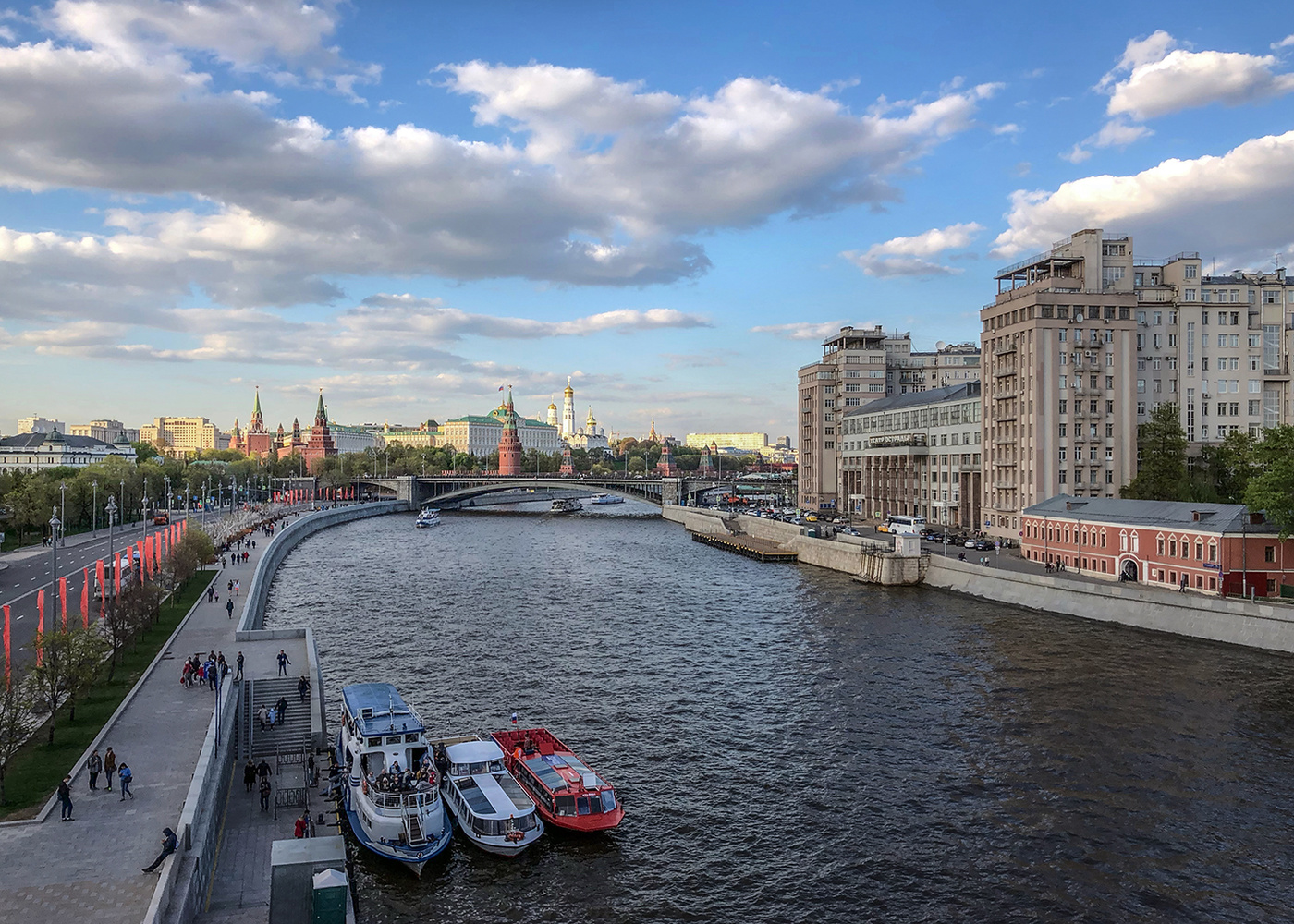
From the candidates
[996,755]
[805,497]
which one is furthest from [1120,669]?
[805,497]

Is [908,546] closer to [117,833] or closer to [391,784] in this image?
[391,784]

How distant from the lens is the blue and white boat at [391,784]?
80.6ft

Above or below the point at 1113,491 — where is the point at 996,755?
below

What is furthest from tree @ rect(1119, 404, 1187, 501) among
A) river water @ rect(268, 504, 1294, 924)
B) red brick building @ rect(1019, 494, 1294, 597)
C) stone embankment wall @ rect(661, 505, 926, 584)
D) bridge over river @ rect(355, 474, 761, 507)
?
bridge over river @ rect(355, 474, 761, 507)

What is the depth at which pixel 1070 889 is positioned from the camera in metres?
23.3

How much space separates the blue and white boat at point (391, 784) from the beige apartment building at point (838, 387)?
10063 centimetres

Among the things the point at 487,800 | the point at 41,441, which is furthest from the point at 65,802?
the point at 41,441

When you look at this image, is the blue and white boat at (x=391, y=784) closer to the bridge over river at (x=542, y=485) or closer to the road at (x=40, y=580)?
the road at (x=40, y=580)

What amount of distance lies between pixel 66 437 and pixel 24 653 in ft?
491

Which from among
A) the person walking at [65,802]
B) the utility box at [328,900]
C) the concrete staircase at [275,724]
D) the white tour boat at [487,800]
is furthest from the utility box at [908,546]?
the person walking at [65,802]

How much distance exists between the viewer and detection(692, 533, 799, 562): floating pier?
90.3m

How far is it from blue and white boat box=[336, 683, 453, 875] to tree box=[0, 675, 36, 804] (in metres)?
8.82

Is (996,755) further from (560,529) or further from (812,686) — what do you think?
(560,529)

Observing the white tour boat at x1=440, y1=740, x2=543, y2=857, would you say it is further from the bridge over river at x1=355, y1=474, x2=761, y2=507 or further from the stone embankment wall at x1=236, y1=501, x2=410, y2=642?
the bridge over river at x1=355, y1=474, x2=761, y2=507
